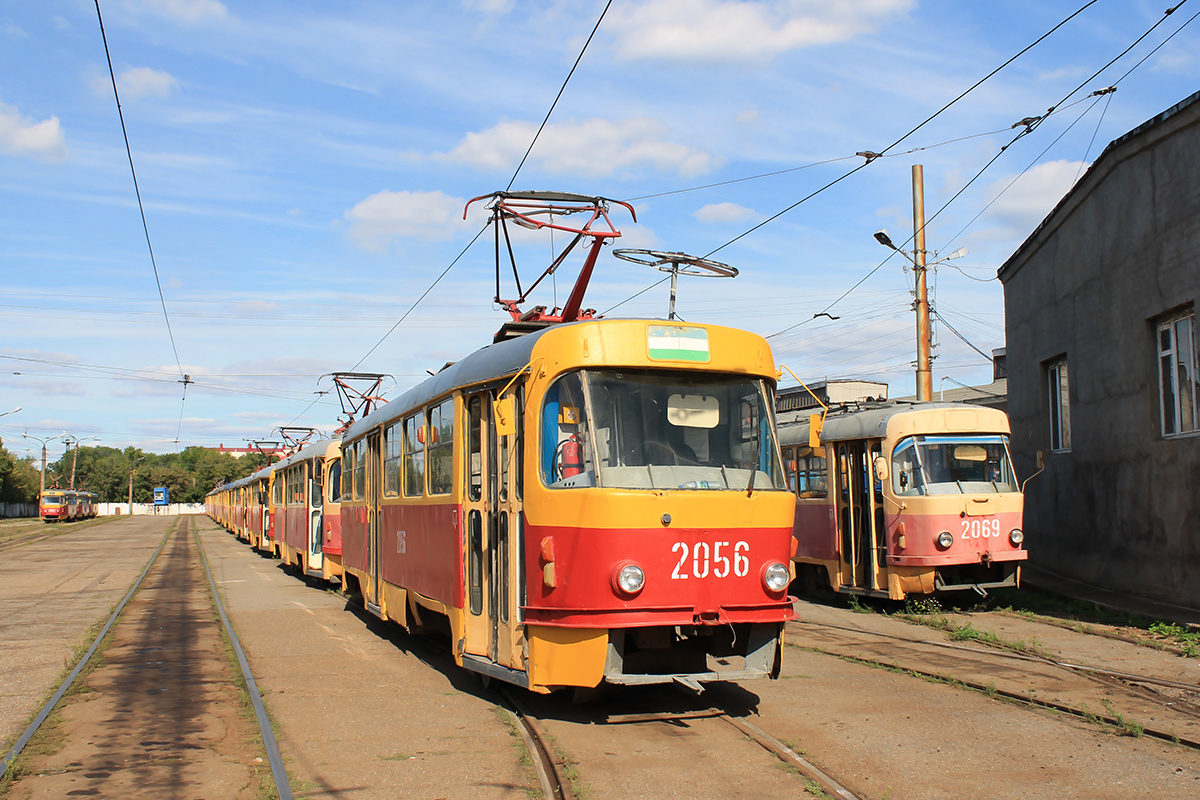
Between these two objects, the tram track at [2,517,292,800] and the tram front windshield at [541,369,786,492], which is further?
the tram front windshield at [541,369,786,492]

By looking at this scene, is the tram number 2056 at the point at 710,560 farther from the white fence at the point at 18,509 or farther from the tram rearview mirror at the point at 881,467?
the white fence at the point at 18,509

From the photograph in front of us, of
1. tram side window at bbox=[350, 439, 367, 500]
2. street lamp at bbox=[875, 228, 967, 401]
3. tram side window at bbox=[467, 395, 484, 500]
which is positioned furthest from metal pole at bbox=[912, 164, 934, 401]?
tram side window at bbox=[467, 395, 484, 500]

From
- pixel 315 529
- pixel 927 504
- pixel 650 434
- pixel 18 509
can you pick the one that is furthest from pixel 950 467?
pixel 18 509

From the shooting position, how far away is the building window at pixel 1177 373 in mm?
13828

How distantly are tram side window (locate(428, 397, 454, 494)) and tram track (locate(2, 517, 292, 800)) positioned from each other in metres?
2.36

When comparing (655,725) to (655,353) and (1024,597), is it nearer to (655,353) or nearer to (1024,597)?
(655,353)

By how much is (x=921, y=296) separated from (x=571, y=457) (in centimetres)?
1471

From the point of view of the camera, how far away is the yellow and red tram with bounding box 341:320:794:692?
22.7ft

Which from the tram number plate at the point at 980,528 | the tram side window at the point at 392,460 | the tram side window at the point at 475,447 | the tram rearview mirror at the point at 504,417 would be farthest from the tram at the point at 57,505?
the tram rearview mirror at the point at 504,417

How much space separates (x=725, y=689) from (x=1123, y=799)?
3.54 metres

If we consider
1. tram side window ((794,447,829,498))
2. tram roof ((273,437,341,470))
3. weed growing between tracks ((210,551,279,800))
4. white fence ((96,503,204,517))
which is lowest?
white fence ((96,503,204,517))

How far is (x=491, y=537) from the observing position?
8109mm

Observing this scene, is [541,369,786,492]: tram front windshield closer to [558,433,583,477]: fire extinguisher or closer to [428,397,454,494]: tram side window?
[558,433,583,477]: fire extinguisher

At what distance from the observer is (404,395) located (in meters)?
11.7
